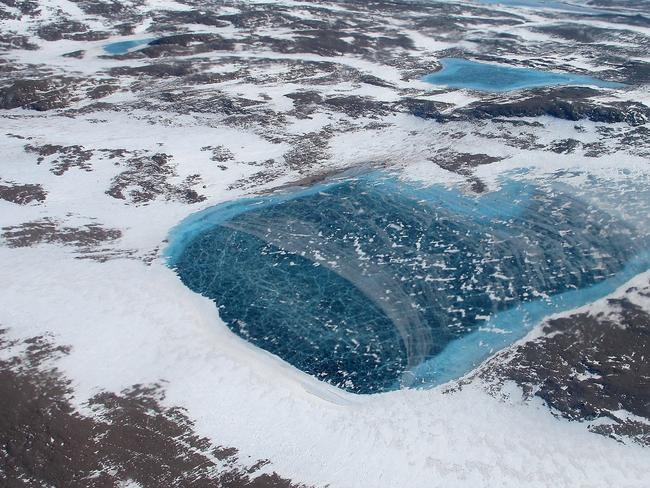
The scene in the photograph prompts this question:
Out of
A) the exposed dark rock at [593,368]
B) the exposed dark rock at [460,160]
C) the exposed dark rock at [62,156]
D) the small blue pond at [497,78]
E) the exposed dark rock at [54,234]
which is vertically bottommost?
the exposed dark rock at [54,234]

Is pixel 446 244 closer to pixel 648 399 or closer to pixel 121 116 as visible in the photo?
pixel 648 399

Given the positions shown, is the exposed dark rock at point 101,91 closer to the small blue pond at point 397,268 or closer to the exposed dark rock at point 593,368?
the small blue pond at point 397,268

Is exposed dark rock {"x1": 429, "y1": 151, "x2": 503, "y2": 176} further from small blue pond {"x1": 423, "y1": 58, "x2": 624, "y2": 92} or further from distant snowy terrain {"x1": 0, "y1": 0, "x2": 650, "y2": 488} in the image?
small blue pond {"x1": 423, "y1": 58, "x2": 624, "y2": 92}

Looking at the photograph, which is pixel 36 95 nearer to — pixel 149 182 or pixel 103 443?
pixel 149 182

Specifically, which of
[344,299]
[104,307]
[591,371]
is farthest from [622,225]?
[104,307]

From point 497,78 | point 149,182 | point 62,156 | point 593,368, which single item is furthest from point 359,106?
point 593,368

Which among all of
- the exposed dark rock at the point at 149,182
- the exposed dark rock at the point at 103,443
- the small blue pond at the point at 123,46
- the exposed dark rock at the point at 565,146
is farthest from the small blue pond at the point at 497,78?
the exposed dark rock at the point at 103,443
